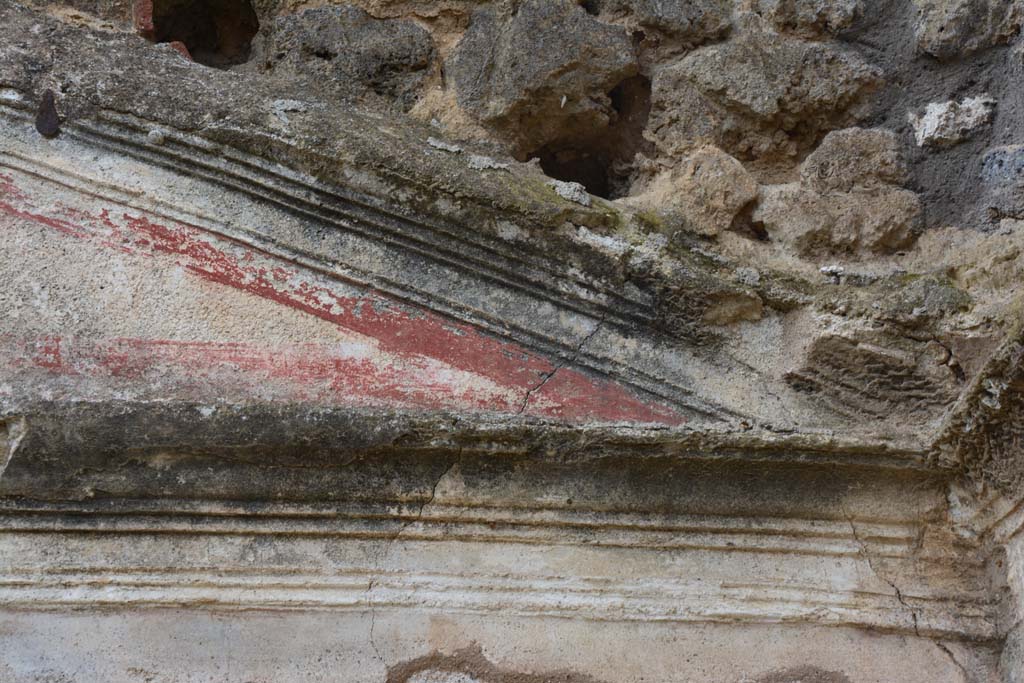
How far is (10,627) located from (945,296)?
6.84ft

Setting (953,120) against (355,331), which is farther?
(953,120)

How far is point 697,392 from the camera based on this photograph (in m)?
2.77

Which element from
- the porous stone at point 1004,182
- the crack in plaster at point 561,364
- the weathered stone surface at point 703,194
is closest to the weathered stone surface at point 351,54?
the weathered stone surface at point 703,194

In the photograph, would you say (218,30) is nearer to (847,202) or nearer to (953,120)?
(847,202)

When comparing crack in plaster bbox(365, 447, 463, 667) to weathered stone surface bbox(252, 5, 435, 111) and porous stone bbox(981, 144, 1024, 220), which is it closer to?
weathered stone surface bbox(252, 5, 435, 111)

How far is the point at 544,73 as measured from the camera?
3.11 metres

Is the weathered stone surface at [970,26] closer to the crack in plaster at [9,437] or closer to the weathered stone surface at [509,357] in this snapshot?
the weathered stone surface at [509,357]

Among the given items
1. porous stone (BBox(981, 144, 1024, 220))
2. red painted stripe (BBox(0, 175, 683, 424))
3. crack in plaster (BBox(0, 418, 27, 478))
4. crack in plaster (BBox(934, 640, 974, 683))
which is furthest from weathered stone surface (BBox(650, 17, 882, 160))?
crack in plaster (BBox(0, 418, 27, 478))

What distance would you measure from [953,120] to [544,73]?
1013 mm

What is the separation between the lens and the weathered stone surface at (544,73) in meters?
3.12

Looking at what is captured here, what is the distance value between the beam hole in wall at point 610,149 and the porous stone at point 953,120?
694mm

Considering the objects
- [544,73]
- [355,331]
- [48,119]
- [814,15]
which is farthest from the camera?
[814,15]

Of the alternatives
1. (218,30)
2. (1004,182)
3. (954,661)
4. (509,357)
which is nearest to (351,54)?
(218,30)

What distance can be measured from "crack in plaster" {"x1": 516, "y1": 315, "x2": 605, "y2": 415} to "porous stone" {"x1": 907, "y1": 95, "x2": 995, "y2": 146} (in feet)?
3.17
